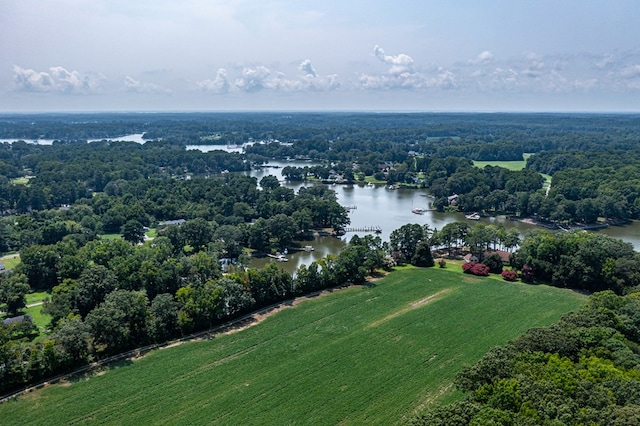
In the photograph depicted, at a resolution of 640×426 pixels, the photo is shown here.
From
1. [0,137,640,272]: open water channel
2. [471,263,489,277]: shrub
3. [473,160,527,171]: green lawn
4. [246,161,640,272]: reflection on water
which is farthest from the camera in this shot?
[473,160,527,171]: green lawn

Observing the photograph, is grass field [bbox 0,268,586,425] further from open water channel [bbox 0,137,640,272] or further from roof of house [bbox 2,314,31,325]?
open water channel [bbox 0,137,640,272]

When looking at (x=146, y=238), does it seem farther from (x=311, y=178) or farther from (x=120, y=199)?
(x=311, y=178)

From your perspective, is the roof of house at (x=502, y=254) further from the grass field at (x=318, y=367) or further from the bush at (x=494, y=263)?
the grass field at (x=318, y=367)

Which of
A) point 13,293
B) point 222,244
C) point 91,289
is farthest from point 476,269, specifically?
point 13,293

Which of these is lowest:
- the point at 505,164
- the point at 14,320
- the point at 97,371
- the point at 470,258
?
the point at 97,371

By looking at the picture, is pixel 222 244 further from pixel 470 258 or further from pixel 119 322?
pixel 470 258

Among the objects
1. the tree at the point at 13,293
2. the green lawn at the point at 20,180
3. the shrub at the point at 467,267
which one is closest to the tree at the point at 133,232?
the tree at the point at 13,293

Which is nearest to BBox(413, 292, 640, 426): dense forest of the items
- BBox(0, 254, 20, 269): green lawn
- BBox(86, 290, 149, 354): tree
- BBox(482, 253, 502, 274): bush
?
BBox(482, 253, 502, 274): bush

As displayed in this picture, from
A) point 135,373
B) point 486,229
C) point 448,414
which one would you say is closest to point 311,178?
point 486,229
